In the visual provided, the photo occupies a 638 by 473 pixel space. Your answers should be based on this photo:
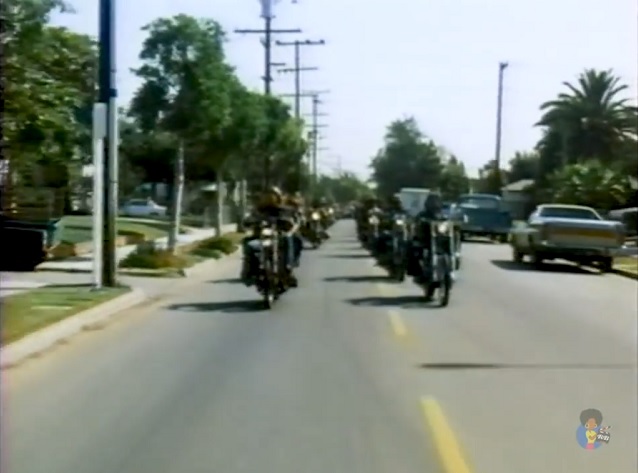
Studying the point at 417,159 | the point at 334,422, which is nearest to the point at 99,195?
the point at 334,422

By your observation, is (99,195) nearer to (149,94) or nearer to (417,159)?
(149,94)

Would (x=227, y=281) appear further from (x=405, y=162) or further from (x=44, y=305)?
(x=405, y=162)

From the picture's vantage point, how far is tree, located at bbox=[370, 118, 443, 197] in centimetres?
11603

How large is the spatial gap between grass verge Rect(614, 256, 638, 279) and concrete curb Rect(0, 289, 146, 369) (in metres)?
15.0

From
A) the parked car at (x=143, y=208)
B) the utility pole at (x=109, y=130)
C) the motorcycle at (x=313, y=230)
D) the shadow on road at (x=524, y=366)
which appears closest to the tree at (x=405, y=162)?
the parked car at (x=143, y=208)

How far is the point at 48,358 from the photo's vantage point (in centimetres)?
1448

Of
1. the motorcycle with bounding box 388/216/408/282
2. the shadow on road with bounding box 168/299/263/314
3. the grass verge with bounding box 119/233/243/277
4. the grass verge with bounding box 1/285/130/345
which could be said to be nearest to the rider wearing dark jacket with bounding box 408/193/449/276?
the shadow on road with bounding box 168/299/263/314

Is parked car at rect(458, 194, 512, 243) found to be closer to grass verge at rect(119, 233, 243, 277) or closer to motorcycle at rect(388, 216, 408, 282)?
grass verge at rect(119, 233, 243, 277)

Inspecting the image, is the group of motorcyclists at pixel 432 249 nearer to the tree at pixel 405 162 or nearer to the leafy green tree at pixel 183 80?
the leafy green tree at pixel 183 80

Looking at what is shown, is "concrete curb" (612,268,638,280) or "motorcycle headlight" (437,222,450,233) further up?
"motorcycle headlight" (437,222,450,233)

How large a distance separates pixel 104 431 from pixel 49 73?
13.3 metres

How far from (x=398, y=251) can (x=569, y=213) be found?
34.0 feet

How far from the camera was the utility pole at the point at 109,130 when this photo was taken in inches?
896

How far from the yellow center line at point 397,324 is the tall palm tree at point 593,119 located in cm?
4802
